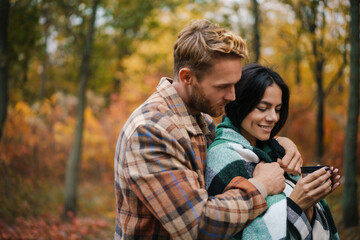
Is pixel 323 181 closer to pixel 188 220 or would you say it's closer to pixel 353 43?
pixel 188 220

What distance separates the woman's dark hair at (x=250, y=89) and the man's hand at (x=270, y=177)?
388 mm

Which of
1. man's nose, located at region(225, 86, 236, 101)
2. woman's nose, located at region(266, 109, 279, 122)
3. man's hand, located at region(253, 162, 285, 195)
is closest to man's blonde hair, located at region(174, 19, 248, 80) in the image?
man's nose, located at region(225, 86, 236, 101)

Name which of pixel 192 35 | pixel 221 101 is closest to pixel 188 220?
pixel 221 101

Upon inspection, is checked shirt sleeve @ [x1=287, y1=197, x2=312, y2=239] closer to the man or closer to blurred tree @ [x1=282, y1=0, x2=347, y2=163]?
the man

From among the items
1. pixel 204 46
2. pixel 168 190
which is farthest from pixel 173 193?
pixel 204 46

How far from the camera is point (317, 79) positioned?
24.9ft

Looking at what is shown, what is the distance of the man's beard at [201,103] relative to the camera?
1825 mm

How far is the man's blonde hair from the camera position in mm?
1757

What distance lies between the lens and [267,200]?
5.66 ft

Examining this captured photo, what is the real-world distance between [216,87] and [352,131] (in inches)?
138

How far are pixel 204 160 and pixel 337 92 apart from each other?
10986 mm

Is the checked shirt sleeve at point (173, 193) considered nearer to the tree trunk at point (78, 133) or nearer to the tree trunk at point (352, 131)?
the tree trunk at point (352, 131)

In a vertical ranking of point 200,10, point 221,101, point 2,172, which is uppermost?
point 200,10

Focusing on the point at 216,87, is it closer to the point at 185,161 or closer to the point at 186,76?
the point at 186,76
